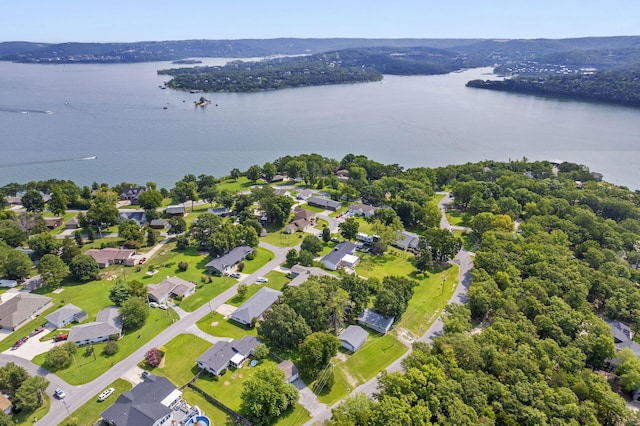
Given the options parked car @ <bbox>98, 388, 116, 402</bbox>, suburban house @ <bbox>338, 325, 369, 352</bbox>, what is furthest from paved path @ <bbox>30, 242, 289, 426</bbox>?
suburban house @ <bbox>338, 325, 369, 352</bbox>

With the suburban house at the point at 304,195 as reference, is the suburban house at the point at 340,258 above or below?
below

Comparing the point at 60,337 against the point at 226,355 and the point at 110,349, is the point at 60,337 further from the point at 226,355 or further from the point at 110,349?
the point at 226,355

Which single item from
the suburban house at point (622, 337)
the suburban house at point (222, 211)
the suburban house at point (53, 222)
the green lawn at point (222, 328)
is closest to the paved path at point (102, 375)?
the green lawn at point (222, 328)

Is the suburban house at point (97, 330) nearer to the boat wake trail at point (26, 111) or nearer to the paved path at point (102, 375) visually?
the paved path at point (102, 375)

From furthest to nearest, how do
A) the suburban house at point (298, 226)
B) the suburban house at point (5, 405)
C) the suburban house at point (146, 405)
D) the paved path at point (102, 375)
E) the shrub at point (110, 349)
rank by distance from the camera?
the suburban house at point (298, 226)
the shrub at point (110, 349)
the paved path at point (102, 375)
the suburban house at point (5, 405)
the suburban house at point (146, 405)

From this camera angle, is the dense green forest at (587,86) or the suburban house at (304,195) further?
the dense green forest at (587,86)

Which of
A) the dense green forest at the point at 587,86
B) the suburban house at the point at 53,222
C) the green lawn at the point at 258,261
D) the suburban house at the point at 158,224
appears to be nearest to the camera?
the green lawn at the point at 258,261

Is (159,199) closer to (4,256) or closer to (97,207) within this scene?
(97,207)
